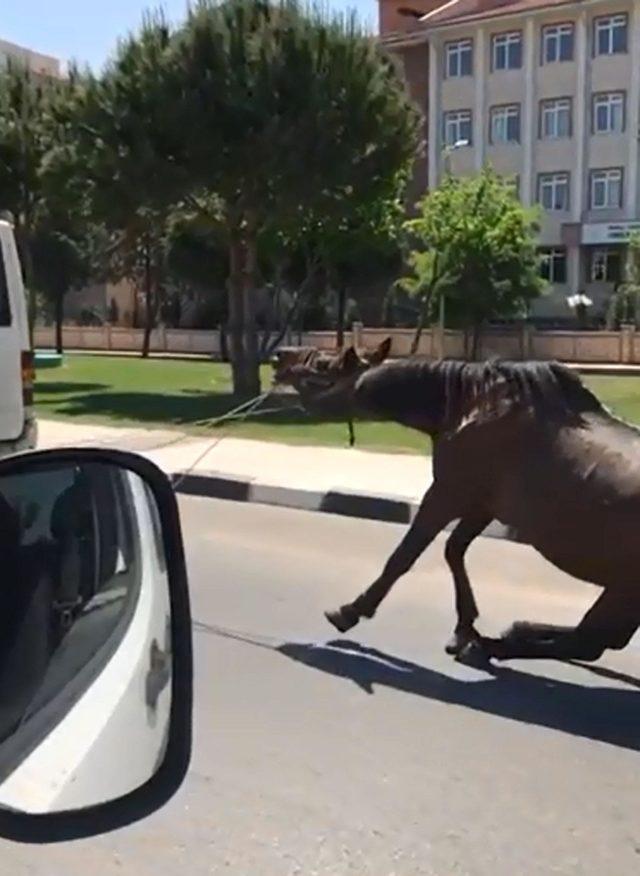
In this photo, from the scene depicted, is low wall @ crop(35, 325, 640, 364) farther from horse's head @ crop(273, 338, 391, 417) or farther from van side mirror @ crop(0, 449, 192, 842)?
van side mirror @ crop(0, 449, 192, 842)

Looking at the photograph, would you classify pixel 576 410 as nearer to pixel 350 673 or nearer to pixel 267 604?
pixel 350 673

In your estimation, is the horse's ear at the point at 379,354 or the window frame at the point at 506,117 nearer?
the horse's ear at the point at 379,354

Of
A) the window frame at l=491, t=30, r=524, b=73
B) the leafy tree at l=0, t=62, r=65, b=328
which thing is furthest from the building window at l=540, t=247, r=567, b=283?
the leafy tree at l=0, t=62, r=65, b=328

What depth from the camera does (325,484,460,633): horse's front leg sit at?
18.9ft

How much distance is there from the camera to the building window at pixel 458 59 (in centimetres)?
5484

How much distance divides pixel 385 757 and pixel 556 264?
2013 inches

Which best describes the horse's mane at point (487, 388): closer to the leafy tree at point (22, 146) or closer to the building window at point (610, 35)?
the leafy tree at point (22, 146)

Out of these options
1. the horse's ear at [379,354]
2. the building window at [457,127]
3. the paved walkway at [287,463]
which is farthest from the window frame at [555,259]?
the horse's ear at [379,354]

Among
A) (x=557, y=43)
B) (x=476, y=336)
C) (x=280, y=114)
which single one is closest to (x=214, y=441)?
(x=280, y=114)

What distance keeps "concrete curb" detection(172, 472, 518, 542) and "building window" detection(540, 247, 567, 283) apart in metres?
43.5

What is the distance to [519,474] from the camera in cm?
547

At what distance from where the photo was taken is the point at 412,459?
12.8 meters

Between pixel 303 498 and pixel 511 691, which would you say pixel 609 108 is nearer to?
pixel 303 498

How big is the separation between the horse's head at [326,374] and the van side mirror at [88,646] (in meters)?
3.71
